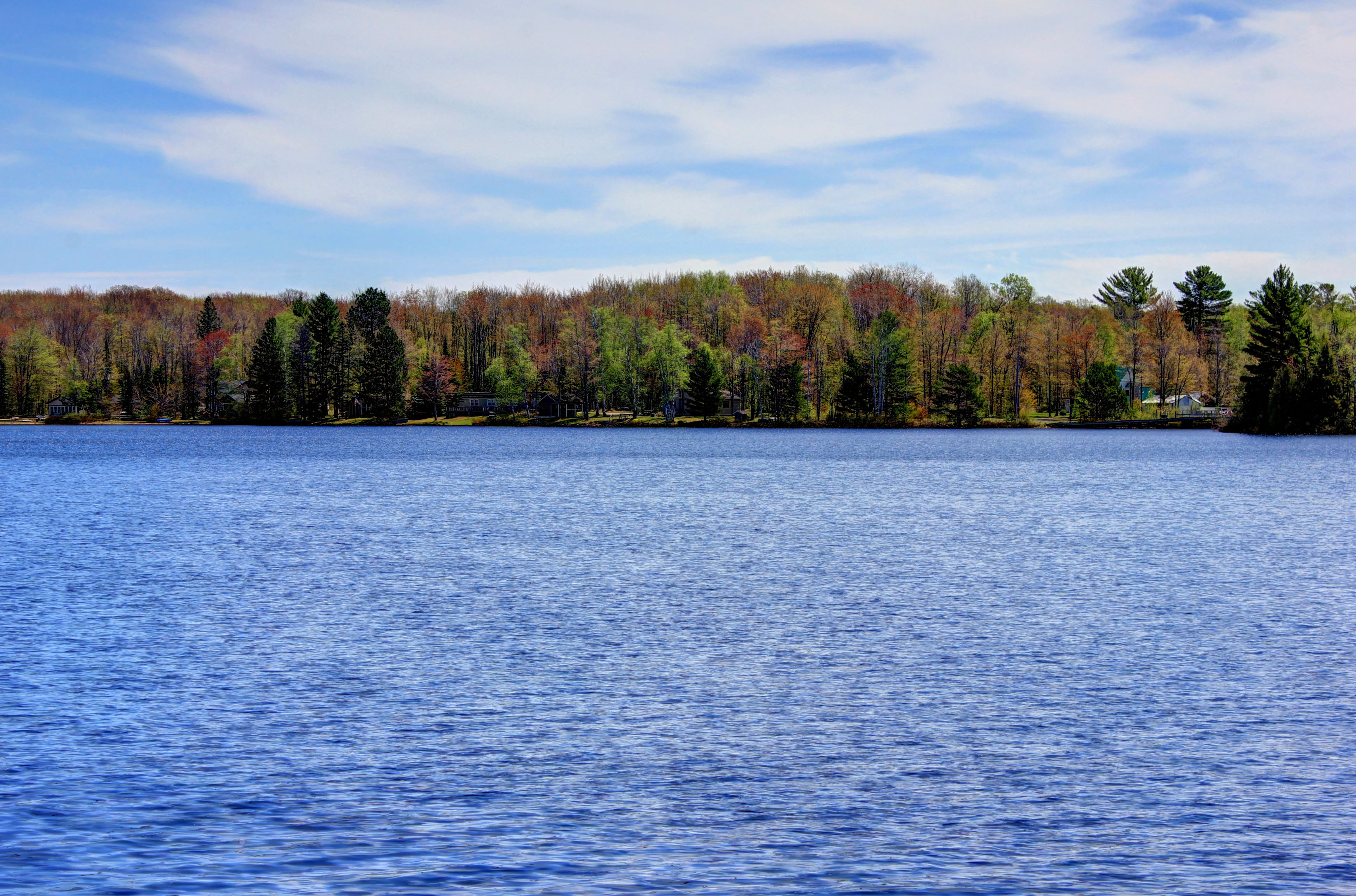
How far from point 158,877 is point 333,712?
493 centimetres

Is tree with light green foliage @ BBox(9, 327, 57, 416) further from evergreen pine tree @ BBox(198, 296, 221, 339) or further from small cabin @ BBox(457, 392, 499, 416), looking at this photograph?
small cabin @ BBox(457, 392, 499, 416)

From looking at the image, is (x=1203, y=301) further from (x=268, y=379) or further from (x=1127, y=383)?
(x=268, y=379)

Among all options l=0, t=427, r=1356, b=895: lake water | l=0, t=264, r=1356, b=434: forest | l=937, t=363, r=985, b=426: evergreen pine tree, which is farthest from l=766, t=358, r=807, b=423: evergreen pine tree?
l=0, t=427, r=1356, b=895: lake water

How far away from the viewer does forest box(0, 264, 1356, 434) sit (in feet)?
451

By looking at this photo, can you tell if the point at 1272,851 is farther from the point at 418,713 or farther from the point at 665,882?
the point at 418,713

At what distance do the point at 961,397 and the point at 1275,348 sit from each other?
112 ft

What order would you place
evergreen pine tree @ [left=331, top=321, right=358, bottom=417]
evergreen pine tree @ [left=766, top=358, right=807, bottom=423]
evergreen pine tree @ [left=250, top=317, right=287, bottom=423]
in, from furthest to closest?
evergreen pine tree @ [left=331, top=321, right=358, bottom=417] → evergreen pine tree @ [left=250, top=317, right=287, bottom=423] → evergreen pine tree @ [left=766, top=358, right=807, bottom=423]

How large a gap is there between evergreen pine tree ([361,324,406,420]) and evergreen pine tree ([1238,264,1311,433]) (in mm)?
102752

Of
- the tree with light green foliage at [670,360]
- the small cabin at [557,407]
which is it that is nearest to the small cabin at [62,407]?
the small cabin at [557,407]

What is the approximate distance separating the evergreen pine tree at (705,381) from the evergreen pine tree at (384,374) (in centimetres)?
4086

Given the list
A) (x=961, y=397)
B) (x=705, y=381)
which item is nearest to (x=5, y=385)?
(x=705, y=381)

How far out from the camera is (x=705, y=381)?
141750mm

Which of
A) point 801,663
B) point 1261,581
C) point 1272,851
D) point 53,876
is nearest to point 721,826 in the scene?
point 1272,851

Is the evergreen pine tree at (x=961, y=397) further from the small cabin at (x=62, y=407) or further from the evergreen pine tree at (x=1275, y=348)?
the small cabin at (x=62, y=407)
